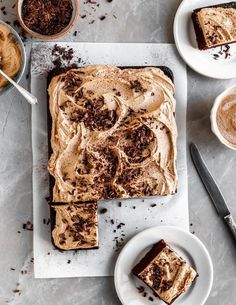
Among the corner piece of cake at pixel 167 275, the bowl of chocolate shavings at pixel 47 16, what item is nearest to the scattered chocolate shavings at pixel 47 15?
the bowl of chocolate shavings at pixel 47 16

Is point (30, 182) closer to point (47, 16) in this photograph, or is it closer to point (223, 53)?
point (47, 16)

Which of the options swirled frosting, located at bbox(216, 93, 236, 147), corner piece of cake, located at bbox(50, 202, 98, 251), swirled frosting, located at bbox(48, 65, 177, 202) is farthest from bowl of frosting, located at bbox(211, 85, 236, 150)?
corner piece of cake, located at bbox(50, 202, 98, 251)

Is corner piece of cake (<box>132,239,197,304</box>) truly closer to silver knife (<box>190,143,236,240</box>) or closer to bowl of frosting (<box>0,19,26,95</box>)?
silver knife (<box>190,143,236,240</box>)

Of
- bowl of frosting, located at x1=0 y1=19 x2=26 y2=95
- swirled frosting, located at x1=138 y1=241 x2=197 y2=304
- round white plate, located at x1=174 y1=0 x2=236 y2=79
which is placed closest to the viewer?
bowl of frosting, located at x1=0 y1=19 x2=26 y2=95

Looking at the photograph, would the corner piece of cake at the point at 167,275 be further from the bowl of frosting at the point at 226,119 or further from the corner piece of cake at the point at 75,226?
the bowl of frosting at the point at 226,119

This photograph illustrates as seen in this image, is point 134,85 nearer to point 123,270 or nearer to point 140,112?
point 140,112

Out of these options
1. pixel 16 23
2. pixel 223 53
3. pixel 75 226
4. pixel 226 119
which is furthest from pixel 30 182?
pixel 223 53
